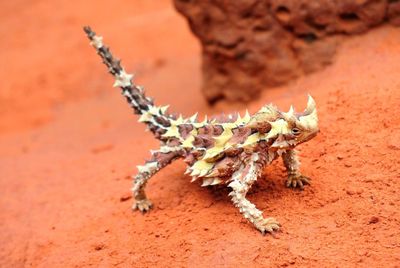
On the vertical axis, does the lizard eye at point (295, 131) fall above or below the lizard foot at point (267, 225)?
above

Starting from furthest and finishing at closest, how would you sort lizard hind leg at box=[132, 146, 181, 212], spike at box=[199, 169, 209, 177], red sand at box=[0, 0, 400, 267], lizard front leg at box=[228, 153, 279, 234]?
lizard hind leg at box=[132, 146, 181, 212] < spike at box=[199, 169, 209, 177] < lizard front leg at box=[228, 153, 279, 234] < red sand at box=[0, 0, 400, 267]

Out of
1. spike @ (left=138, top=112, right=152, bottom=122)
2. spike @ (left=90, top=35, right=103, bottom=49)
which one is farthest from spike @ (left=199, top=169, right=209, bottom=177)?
spike @ (left=90, top=35, right=103, bottom=49)

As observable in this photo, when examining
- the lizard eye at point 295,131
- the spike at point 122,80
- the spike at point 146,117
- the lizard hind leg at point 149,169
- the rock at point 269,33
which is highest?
the rock at point 269,33

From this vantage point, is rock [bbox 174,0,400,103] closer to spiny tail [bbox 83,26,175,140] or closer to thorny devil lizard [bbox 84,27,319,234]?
spiny tail [bbox 83,26,175,140]

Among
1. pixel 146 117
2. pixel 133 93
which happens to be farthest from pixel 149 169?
pixel 133 93

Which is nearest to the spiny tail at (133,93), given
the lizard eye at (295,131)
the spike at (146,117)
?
the spike at (146,117)

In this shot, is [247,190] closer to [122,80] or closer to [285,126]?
[285,126]

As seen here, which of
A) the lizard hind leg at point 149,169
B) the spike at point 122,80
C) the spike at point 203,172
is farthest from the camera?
the spike at point 122,80

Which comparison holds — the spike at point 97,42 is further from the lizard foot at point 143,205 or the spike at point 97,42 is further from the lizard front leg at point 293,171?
the lizard front leg at point 293,171
